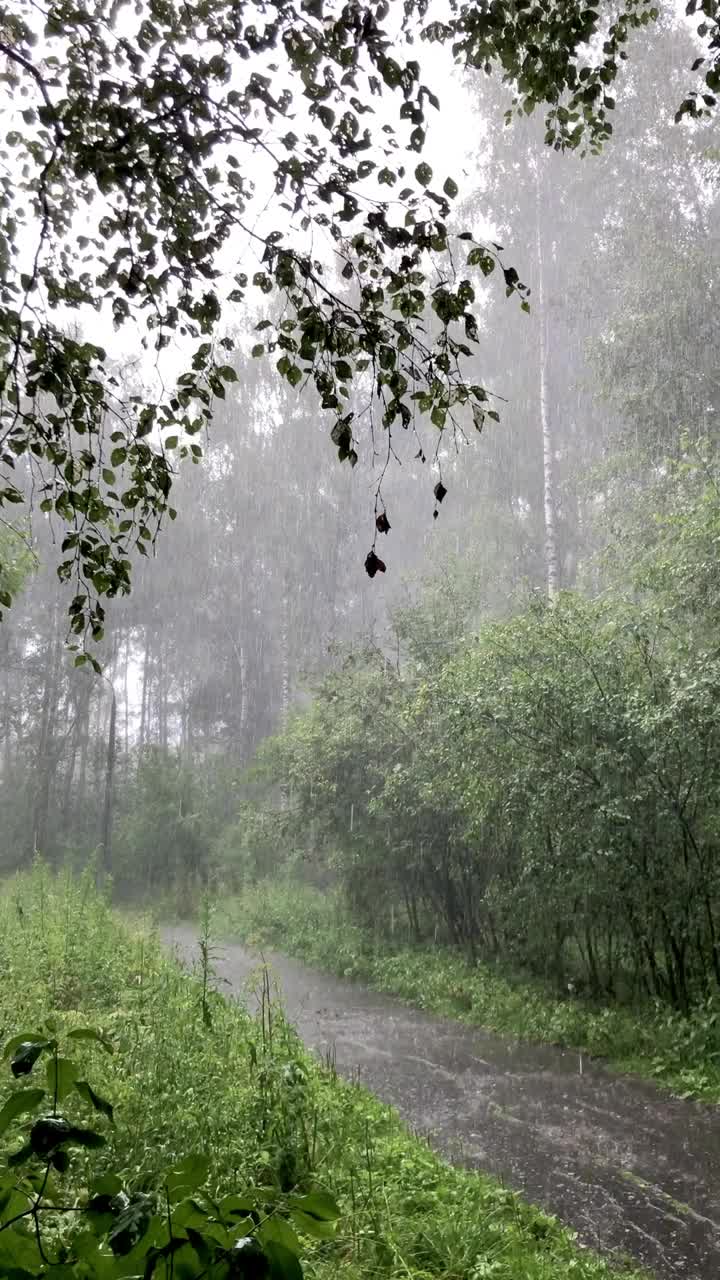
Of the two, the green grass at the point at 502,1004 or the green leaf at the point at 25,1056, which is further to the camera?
the green grass at the point at 502,1004

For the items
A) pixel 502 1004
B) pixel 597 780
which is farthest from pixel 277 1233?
pixel 502 1004

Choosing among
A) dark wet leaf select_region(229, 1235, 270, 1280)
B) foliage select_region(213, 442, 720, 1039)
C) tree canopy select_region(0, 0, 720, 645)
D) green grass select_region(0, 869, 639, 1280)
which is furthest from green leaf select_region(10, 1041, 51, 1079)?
foliage select_region(213, 442, 720, 1039)

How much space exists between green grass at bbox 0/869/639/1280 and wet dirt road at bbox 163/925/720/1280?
0.62 meters

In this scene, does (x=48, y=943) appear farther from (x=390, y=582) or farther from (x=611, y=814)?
(x=390, y=582)

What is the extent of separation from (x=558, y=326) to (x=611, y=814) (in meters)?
23.1

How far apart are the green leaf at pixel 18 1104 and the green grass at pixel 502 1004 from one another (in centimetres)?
773

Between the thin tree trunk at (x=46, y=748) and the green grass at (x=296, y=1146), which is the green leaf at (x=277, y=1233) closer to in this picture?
the green grass at (x=296, y=1146)

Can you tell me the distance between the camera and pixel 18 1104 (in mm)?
1062

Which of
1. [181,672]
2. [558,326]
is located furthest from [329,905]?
[181,672]

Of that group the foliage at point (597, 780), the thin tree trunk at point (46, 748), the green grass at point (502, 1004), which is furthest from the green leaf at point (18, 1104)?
the thin tree trunk at point (46, 748)

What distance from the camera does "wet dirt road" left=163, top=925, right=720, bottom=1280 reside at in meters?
5.30

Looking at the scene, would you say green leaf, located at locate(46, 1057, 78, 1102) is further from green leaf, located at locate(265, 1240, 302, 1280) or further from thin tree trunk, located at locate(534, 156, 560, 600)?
thin tree trunk, located at locate(534, 156, 560, 600)

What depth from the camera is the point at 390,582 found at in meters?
39.7

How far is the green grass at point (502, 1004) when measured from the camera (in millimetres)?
8102
